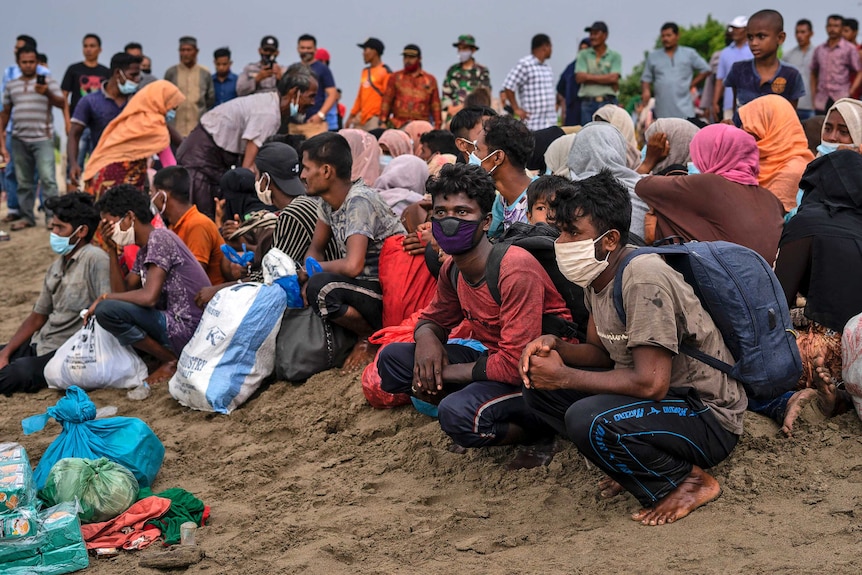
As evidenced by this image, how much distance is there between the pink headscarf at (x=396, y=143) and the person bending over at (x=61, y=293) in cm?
256

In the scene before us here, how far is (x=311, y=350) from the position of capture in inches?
237

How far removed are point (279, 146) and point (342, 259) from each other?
135cm

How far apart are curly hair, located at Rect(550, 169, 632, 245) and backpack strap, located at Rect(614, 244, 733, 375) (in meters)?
0.12

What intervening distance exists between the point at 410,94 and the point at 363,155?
11.7 ft

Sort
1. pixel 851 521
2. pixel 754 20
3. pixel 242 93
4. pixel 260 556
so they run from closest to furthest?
1. pixel 851 521
2. pixel 260 556
3. pixel 754 20
4. pixel 242 93

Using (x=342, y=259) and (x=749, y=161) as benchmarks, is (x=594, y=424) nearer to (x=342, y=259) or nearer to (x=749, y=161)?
(x=749, y=161)

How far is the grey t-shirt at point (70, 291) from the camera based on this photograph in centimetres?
693

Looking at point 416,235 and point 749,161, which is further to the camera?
point 416,235

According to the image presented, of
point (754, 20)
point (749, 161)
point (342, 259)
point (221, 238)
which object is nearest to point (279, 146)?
point (221, 238)

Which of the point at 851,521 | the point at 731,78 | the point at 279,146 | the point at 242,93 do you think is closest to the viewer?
the point at 851,521

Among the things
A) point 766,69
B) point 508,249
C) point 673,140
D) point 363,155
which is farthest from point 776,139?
point 363,155

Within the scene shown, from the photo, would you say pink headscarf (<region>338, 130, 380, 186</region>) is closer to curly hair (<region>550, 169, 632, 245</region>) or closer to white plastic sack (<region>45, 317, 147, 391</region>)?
white plastic sack (<region>45, 317, 147, 391</region>)

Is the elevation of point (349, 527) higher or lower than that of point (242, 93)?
lower

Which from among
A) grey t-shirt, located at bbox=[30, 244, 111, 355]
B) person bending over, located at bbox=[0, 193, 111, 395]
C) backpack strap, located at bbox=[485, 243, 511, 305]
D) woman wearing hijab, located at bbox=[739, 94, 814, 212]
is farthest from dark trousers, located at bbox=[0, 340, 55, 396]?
woman wearing hijab, located at bbox=[739, 94, 814, 212]
